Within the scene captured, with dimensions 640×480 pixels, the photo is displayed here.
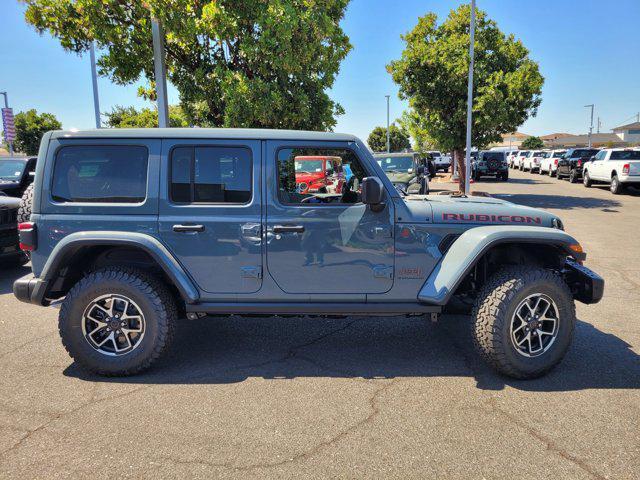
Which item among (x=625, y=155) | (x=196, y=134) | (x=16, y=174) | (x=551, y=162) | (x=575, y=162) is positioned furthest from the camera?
(x=551, y=162)

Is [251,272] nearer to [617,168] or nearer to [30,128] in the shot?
[617,168]

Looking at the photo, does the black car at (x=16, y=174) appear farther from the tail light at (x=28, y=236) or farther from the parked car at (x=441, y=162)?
the parked car at (x=441, y=162)

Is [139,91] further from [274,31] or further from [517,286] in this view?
[517,286]

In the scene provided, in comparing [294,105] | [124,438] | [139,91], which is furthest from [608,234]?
[139,91]

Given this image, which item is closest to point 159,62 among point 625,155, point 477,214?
point 477,214

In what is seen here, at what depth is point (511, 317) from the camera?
11.3 feet

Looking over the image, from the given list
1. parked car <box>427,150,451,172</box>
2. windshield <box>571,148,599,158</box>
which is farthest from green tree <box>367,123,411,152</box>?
windshield <box>571,148,599,158</box>

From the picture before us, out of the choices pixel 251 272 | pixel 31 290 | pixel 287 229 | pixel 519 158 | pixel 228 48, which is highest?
pixel 228 48

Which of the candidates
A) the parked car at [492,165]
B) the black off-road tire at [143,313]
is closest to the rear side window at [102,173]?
the black off-road tire at [143,313]

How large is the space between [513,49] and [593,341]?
16.0 m

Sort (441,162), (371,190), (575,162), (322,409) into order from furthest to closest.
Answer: (441,162) → (575,162) → (371,190) → (322,409)

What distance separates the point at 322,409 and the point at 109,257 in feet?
7.32

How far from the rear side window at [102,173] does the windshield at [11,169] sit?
628 cm

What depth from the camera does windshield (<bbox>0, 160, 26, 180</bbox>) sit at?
28.4 feet
